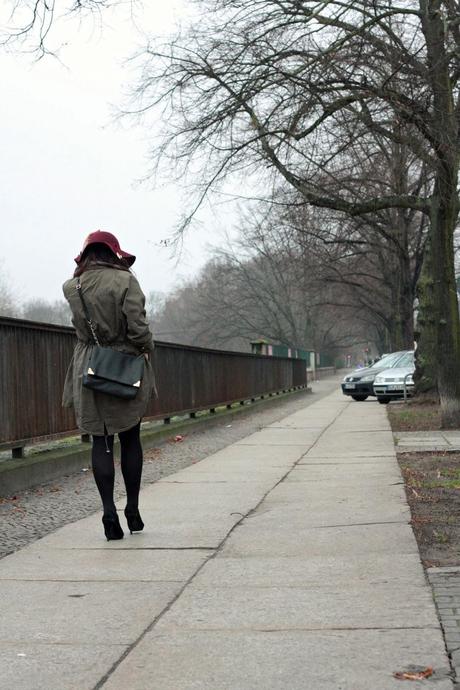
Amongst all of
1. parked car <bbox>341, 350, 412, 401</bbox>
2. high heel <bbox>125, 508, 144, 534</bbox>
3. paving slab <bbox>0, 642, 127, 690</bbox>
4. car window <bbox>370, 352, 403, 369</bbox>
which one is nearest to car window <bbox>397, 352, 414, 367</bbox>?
parked car <bbox>341, 350, 412, 401</bbox>

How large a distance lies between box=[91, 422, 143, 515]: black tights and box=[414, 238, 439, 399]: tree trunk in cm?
1795

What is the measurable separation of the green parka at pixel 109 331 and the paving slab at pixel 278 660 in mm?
2395

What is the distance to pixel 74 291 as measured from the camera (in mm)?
6590

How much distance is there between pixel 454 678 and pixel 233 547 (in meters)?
2.76

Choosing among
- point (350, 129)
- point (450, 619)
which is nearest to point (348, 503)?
point (450, 619)

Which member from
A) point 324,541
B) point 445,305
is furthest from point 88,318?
point 445,305

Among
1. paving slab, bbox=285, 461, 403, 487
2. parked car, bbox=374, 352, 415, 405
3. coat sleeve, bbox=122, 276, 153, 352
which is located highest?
coat sleeve, bbox=122, 276, 153, 352

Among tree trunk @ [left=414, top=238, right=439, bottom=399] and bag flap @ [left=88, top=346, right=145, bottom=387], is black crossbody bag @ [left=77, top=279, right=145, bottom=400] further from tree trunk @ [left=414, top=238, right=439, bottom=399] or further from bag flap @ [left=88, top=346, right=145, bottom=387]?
tree trunk @ [left=414, top=238, right=439, bottom=399]

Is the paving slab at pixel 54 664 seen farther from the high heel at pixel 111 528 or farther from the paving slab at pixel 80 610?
the high heel at pixel 111 528

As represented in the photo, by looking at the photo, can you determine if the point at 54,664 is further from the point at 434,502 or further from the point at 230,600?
the point at 434,502

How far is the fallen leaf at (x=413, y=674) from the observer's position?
3566 mm

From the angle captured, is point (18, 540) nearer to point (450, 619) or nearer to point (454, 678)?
point (450, 619)

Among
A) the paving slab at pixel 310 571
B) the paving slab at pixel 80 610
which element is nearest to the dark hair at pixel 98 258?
the paving slab at pixel 310 571

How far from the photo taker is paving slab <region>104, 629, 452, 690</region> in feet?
11.7
